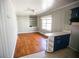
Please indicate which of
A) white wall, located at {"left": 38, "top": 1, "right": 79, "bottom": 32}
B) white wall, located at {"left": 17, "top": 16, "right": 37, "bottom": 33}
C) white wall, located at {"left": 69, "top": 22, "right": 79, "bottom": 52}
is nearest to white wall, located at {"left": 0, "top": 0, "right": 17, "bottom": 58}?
white wall, located at {"left": 69, "top": 22, "right": 79, "bottom": 52}

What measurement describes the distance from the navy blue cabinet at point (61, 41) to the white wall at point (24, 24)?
5.83 metres

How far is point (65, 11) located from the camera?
399 centimetres

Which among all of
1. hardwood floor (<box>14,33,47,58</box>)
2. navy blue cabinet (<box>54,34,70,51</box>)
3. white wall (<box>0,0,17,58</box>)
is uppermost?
white wall (<box>0,0,17,58</box>)

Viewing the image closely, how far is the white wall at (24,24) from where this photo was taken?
8.27m

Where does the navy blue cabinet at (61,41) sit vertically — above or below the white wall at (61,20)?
below

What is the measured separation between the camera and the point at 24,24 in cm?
849

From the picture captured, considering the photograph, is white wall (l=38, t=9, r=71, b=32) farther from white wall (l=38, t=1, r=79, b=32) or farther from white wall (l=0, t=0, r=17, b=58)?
white wall (l=0, t=0, r=17, b=58)

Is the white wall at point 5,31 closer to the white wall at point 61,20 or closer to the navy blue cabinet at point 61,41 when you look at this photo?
the navy blue cabinet at point 61,41

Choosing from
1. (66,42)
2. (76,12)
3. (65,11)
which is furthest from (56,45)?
(65,11)

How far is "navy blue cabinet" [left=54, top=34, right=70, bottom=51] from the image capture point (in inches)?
122

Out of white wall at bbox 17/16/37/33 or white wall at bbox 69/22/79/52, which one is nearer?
white wall at bbox 69/22/79/52

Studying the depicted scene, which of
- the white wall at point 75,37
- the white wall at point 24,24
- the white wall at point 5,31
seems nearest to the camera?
the white wall at point 5,31

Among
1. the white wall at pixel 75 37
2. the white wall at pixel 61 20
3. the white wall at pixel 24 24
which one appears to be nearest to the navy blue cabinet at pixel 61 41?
the white wall at pixel 75 37

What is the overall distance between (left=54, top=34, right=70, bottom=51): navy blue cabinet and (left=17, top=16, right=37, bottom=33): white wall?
19.1 feet
